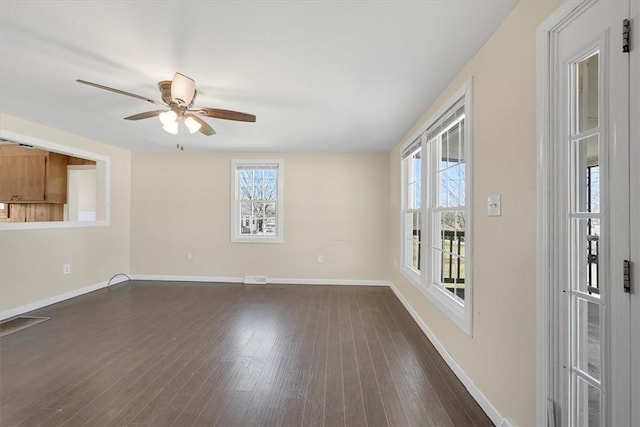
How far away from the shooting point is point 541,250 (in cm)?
132

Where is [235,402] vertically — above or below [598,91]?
below

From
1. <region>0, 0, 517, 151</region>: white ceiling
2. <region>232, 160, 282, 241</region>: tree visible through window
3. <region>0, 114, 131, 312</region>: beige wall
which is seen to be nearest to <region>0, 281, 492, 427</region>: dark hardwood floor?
<region>0, 114, 131, 312</region>: beige wall

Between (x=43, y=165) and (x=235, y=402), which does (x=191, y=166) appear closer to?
(x=43, y=165)

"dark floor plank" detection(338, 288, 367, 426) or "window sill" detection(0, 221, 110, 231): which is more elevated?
"window sill" detection(0, 221, 110, 231)

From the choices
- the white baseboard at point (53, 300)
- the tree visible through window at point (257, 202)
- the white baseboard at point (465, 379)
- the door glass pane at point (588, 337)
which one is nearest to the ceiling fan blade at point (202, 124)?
the tree visible through window at point (257, 202)

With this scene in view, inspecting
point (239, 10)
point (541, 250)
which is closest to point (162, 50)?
point (239, 10)

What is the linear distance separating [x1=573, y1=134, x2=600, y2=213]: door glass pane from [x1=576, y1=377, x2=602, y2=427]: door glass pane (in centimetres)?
72

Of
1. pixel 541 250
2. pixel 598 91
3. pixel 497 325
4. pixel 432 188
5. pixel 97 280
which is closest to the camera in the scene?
pixel 598 91

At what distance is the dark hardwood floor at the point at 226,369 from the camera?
1755 millimetres

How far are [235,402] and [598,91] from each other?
8.11 ft

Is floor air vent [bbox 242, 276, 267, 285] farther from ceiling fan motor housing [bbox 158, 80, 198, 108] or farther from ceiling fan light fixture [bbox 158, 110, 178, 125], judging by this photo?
ceiling fan motor housing [bbox 158, 80, 198, 108]

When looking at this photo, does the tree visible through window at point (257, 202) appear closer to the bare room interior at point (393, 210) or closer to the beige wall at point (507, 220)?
the bare room interior at point (393, 210)

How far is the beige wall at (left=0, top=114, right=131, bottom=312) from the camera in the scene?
335 cm

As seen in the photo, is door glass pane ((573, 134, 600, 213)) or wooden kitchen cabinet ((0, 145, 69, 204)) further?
wooden kitchen cabinet ((0, 145, 69, 204))
